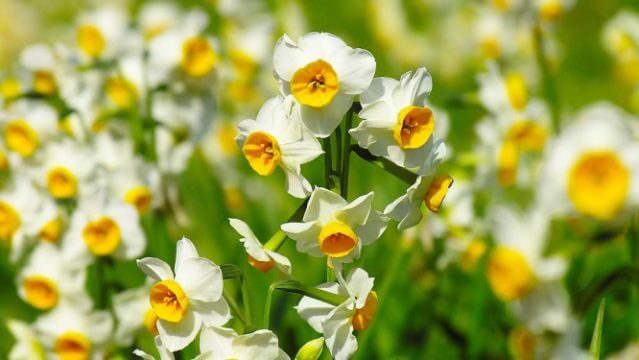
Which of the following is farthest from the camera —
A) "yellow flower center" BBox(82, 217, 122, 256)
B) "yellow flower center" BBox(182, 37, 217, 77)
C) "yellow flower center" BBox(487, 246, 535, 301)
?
"yellow flower center" BBox(182, 37, 217, 77)

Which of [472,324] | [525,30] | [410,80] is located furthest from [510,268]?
[525,30]

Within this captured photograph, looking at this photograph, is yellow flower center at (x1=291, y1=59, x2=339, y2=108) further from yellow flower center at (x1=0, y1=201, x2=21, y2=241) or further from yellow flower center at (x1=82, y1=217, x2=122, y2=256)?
yellow flower center at (x1=0, y1=201, x2=21, y2=241)

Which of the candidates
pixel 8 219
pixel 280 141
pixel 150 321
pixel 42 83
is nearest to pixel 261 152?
pixel 280 141

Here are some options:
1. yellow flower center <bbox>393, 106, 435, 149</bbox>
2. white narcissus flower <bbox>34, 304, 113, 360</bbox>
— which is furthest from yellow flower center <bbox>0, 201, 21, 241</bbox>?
yellow flower center <bbox>393, 106, 435, 149</bbox>

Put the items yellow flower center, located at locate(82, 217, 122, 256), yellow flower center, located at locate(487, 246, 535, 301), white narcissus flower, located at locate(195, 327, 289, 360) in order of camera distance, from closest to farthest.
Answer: white narcissus flower, located at locate(195, 327, 289, 360), yellow flower center, located at locate(82, 217, 122, 256), yellow flower center, located at locate(487, 246, 535, 301)

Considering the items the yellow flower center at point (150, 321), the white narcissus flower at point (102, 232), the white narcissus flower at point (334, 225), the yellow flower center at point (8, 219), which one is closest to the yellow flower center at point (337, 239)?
the white narcissus flower at point (334, 225)
